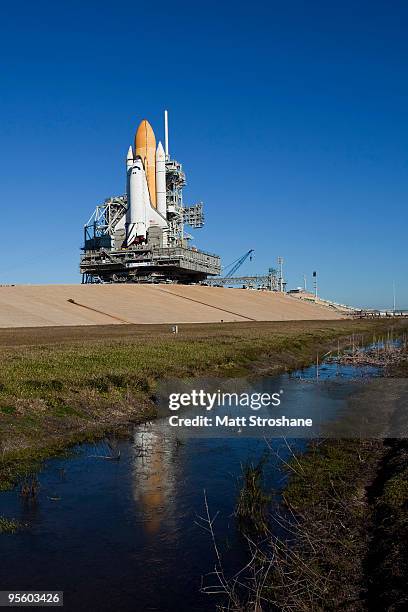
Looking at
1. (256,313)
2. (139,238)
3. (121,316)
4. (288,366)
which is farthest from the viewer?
(139,238)

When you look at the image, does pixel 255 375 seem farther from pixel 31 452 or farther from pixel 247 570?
pixel 247 570

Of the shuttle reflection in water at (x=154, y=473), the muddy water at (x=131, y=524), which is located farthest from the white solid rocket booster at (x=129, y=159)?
the muddy water at (x=131, y=524)

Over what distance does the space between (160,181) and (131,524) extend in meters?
118

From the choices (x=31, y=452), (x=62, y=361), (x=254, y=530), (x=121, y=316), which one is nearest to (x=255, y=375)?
(x=62, y=361)

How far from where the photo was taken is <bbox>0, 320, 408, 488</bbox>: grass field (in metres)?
15.8

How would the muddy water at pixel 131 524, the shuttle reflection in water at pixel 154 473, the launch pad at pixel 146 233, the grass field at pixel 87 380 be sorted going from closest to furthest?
1. the muddy water at pixel 131 524
2. the shuttle reflection in water at pixel 154 473
3. the grass field at pixel 87 380
4. the launch pad at pixel 146 233

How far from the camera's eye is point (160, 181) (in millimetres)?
123312

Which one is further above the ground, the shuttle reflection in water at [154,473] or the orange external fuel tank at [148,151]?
the orange external fuel tank at [148,151]

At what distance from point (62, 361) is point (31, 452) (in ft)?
36.4

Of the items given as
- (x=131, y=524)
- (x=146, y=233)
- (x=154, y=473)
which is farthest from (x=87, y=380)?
(x=146, y=233)

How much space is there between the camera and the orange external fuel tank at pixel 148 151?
122387mm

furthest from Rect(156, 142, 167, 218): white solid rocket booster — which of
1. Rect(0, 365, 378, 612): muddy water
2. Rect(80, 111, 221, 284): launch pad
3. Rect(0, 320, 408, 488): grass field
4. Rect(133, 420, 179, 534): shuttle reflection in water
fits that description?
Rect(0, 365, 378, 612): muddy water

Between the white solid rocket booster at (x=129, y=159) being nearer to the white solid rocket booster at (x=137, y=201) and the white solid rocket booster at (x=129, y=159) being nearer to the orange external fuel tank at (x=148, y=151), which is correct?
the orange external fuel tank at (x=148, y=151)

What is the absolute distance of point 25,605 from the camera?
24.5ft
